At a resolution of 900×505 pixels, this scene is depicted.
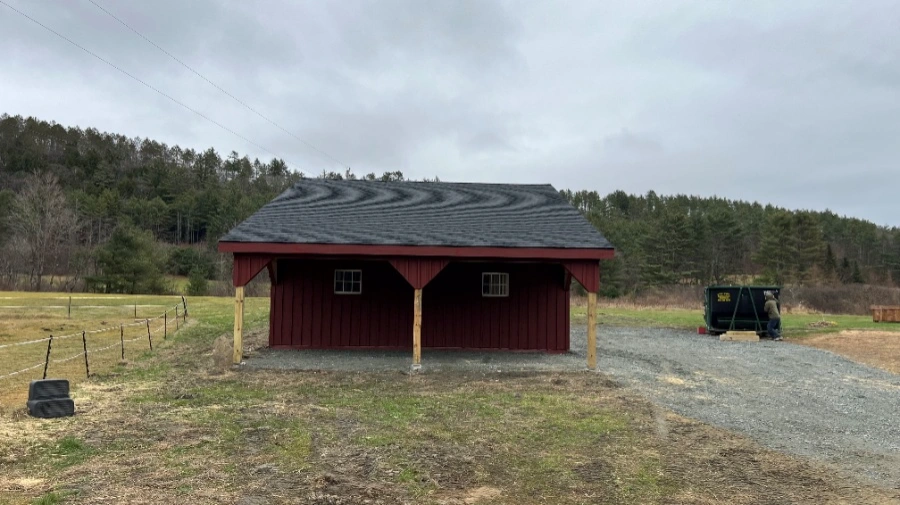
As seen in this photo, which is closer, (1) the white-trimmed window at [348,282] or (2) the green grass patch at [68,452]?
(2) the green grass patch at [68,452]

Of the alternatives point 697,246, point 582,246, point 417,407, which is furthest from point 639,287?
point 417,407

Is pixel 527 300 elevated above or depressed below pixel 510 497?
above

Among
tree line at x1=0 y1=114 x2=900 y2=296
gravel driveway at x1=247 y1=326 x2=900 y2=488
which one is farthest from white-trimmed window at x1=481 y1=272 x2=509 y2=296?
tree line at x1=0 y1=114 x2=900 y2=296

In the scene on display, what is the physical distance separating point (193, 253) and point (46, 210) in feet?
36.3

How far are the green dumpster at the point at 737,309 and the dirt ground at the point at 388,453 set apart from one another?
1090 centimetres

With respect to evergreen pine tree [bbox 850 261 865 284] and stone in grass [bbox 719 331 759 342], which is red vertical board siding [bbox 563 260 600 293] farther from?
evergreen pine tree [bbox 850 261 865 284]

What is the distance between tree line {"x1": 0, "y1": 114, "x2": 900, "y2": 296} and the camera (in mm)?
40938

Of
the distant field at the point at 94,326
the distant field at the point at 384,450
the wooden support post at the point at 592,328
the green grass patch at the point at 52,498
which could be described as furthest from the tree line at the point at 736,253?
the green grass patch at the point at 52,498

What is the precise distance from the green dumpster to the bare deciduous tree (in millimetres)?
43419

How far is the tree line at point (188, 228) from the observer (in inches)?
1612

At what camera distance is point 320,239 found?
35.6ft

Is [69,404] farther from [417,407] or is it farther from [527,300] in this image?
[527,300]

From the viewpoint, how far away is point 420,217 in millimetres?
12523

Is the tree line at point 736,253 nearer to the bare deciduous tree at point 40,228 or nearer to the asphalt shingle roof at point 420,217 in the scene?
the asphalt shingle roof at point 420,217
